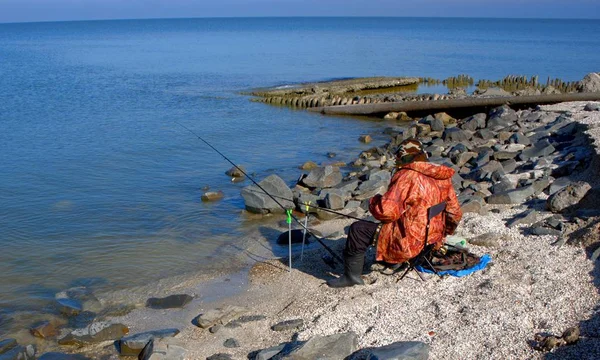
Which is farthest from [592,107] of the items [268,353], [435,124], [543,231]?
[268,353]

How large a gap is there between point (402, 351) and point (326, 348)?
2.37 ft

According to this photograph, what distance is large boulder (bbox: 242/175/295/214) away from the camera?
11.8 m

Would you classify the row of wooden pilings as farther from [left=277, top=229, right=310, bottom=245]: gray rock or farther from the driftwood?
[left=277, top=229, right=310, bottom=245]: gray rock

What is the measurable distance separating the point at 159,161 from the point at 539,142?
9.14 m

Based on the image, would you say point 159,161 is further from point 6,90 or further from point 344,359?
point 6,90

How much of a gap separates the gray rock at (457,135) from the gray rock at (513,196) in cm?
694

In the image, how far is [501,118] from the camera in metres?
18.4

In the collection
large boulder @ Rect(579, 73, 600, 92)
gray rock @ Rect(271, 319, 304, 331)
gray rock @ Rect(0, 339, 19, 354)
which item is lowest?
gray rock @ Rect(0, 339, 19, 354)

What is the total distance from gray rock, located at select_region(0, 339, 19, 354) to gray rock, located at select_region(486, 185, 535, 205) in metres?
7.13

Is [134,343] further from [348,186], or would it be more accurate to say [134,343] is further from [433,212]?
[348,186]

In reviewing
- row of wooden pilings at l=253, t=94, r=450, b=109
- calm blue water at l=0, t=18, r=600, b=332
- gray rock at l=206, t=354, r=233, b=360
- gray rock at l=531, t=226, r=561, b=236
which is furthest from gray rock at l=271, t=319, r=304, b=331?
row of wooden pilings at l=253, t=94, r=450, b=109

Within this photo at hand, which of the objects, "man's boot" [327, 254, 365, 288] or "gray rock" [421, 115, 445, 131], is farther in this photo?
"gray rock" [421, 115, 445, 131]

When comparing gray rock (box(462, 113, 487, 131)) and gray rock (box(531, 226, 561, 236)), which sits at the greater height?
gray rock (box(462, 113, 487, 131))

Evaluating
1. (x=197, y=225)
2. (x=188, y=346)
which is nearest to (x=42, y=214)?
(x=197, y=225)
